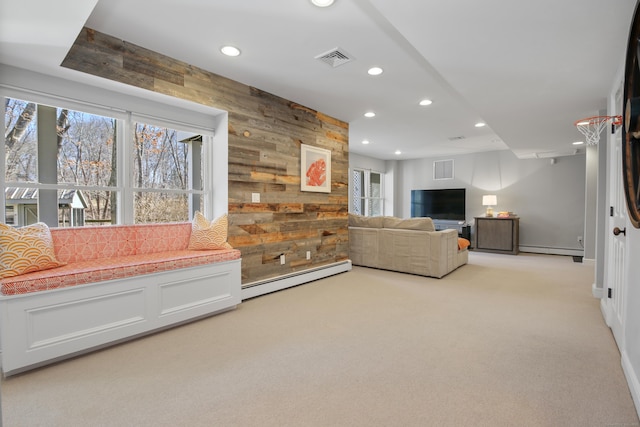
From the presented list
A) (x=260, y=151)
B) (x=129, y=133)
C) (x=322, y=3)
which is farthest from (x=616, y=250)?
(x=129, y=133)

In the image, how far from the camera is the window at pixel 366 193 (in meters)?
8.40

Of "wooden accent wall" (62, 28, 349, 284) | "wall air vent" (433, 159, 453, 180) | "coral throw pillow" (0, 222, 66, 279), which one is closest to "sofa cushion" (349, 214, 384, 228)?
"wooden accent wall" (62, 28, 349, 284)

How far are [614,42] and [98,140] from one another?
4127mm

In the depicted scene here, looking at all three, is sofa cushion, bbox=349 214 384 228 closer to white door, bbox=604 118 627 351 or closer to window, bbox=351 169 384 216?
window, bbox=351 169 384 216

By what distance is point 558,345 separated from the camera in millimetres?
2432

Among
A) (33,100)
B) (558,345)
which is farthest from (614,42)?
(33,100)

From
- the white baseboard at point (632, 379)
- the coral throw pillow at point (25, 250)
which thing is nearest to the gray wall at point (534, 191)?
the white baseboard at point (632, 379)

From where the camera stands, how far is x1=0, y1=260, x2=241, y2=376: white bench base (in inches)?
79.3

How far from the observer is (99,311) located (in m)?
2.34

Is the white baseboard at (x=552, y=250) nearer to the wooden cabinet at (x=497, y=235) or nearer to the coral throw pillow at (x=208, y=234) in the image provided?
the wooden cabinet at (x=497, y=235)

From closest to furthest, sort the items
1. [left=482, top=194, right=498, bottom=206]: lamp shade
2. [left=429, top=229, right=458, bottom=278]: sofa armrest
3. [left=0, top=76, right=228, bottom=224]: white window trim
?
[left=0, top=76, right=228, bottom=224]: white window trim, [left=429, top=229, right=458, bottom=278]: sofa armrest, [left=482, top=194, right=498, bottom=206]: lamp shade

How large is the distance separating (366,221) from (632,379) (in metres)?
3.89

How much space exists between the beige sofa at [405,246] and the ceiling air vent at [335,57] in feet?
9.00

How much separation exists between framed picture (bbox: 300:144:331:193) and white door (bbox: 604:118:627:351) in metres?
3.13
